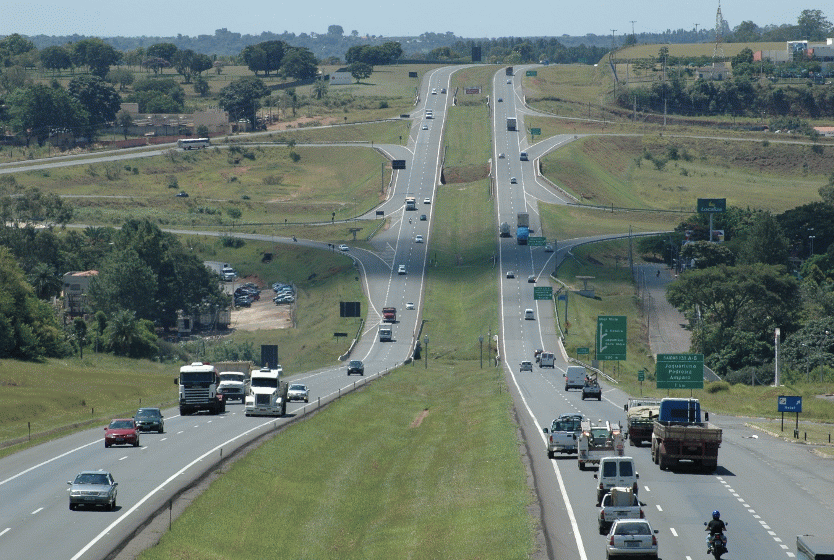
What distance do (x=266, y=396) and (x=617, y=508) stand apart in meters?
38.8

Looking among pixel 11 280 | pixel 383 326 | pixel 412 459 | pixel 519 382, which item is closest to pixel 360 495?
pixel 412 459

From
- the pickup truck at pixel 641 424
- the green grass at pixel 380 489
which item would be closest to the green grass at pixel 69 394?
the green grass at pixel 380 489

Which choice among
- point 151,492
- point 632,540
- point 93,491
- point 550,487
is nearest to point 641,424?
point 550,487

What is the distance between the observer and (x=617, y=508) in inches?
1527

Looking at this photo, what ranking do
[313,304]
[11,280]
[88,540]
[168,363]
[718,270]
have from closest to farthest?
[88,540], [11,280], [168,363], [718,270], [313,304]

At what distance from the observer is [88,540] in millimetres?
38875

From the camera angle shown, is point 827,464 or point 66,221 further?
point 66,221

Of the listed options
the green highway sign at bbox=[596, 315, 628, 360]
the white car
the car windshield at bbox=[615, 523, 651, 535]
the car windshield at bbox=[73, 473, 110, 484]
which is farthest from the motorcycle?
the green highway sign at bbox=[596, 315, 628, 360]

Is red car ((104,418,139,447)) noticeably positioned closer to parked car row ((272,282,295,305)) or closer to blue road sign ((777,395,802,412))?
blue road sign ((777,395,802,412))

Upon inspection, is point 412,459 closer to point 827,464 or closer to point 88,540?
point 827,464

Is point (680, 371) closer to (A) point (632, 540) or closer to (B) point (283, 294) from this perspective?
(A) point (632, 540)

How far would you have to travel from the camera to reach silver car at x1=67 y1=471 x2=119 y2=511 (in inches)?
1700

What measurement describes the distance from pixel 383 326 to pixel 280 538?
98600 millimetres

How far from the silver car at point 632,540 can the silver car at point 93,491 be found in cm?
1894
